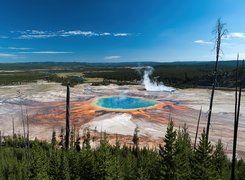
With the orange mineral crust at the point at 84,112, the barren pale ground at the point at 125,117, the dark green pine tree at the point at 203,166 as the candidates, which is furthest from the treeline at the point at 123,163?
the orange mineral crust at the point at 84,112

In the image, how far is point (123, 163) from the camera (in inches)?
1414

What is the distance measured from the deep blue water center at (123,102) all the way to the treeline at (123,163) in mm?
30892

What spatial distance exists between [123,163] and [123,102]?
1919 inches

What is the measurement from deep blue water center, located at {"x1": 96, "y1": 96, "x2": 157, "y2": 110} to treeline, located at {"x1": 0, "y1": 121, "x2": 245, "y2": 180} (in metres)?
30.9

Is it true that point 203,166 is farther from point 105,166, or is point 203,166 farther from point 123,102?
point 123,102

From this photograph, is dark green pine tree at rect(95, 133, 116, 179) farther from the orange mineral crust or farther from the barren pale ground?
the orange mineral crust

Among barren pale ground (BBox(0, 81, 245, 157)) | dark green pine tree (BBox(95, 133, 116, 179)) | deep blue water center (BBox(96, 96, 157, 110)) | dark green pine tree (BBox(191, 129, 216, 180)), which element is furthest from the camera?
deep blue water center (BBox(96, 96, 157, 110))

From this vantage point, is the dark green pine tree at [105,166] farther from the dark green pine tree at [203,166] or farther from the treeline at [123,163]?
the dark green pine tree at [203,166]

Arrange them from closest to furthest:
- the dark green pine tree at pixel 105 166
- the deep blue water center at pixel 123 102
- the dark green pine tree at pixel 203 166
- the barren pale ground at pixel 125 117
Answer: the dark green pine tree at pixel 203 166 → the dark green pine tree at pixel 105 166 → the barren pale ground at pixel 125 117 → the deep blue water center at pixel 123 102

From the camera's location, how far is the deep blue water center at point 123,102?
77.4m

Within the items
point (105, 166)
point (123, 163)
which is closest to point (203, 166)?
point (105, 166)

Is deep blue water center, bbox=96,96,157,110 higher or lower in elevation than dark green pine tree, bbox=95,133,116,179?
lower

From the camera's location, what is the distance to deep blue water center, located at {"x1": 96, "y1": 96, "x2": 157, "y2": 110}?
254 feet

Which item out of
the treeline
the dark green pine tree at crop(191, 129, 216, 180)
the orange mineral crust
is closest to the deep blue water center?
the orange mineral crust
